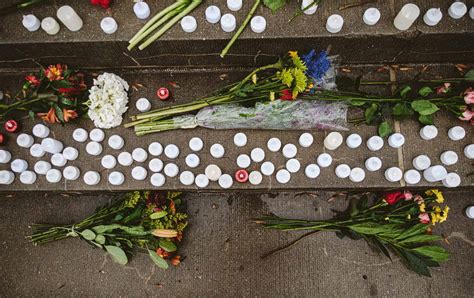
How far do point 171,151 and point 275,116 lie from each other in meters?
0.86

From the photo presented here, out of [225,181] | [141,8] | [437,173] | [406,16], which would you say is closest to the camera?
Result: [406,16]

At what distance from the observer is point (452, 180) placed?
294 cm

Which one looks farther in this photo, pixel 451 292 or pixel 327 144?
pixel 451 292

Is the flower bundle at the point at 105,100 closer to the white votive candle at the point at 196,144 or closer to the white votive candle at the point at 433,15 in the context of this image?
the white votive candle at the point at 196,144

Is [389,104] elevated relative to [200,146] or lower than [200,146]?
elevated

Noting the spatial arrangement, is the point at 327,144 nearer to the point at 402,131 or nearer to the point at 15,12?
the point at 402,131

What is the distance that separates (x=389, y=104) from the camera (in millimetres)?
2951

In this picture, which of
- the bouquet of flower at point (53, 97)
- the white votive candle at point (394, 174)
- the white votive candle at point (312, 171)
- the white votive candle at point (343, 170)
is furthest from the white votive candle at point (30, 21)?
the white votive candle at point (394, 174)

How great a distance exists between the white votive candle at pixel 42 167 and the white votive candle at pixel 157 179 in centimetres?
86

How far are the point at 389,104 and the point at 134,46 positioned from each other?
200 cm

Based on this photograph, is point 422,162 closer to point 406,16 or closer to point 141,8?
point 406,16

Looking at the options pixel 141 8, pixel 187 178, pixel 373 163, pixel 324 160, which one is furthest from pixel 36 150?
pixel 373 163

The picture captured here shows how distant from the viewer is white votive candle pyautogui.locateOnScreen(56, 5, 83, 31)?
2791 millimetres

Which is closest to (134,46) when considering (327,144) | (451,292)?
(327,144)
